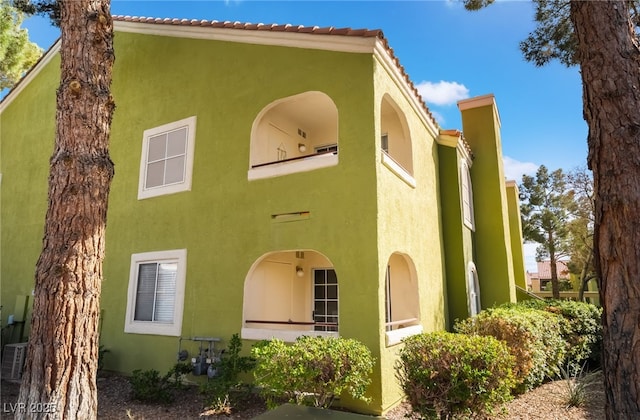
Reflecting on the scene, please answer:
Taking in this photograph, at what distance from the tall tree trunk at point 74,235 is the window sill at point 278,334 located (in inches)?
147

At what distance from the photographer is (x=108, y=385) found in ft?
34.2

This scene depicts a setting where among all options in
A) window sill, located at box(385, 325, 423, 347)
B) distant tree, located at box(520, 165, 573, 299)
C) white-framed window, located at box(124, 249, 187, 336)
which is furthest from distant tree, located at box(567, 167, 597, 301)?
white-framed window, located at box(124, 249, 187, 336)

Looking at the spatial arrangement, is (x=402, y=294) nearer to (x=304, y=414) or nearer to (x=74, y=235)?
(x=74, y=235)

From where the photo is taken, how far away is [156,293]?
11320 mm

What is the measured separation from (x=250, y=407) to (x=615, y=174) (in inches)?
308

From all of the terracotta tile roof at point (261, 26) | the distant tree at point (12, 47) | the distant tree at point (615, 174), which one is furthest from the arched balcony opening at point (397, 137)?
the distant tree at point (12, 47)

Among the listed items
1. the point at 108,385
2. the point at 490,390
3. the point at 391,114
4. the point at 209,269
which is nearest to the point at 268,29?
the point at 391,114

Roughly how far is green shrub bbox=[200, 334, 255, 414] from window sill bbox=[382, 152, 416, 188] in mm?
5344

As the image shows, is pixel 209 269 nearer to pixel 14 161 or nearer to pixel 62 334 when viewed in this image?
pixel 62 334

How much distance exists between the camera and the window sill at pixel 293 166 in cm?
911

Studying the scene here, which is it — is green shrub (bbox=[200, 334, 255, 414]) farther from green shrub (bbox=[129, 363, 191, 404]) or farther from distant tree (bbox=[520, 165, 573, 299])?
distant tree (bbox=[520, 165, 573, 299])

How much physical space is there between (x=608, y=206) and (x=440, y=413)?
4.39 meters

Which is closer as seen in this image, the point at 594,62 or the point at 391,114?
the point at 594,62

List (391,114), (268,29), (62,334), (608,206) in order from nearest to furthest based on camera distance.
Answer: (608,206) < (62,334) < (268,29) < (391,114)
